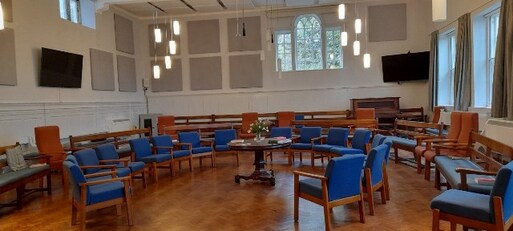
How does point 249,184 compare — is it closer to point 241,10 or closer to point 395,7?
point 241,10

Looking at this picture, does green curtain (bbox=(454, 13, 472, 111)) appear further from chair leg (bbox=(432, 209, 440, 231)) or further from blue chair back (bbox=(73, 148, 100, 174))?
blue chair back (bbox=(73, 148, 100, 174))

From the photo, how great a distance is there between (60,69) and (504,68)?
8.80m

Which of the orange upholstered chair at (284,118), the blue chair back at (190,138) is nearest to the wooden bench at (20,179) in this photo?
the blue chair back at (190,138)

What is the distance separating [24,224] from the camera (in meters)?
4.24

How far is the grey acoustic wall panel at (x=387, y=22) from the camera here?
35.4ft

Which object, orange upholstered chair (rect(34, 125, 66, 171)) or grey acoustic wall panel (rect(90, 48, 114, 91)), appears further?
grey acoustic wall panel (rect(90, 48, 114, 91))

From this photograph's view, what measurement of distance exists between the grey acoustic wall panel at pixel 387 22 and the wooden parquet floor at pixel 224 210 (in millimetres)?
5983

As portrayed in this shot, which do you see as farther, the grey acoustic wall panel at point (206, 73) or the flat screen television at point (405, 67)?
the grey acoustic wall panel at point (206, 73)

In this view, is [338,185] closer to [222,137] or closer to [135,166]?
[135,166]

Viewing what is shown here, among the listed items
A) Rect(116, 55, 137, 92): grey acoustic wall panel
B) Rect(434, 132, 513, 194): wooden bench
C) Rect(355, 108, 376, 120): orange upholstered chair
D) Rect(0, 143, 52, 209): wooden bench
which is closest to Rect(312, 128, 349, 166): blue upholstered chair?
Rect(434, 132, 513, 194): wooden bench

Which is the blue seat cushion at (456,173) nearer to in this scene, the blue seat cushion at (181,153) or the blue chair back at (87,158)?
the blue seat cushion at (181,153)

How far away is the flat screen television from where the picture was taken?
34.2 feet

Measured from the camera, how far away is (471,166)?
4.41m

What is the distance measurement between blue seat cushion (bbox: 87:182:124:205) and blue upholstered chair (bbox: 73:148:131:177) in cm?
72
